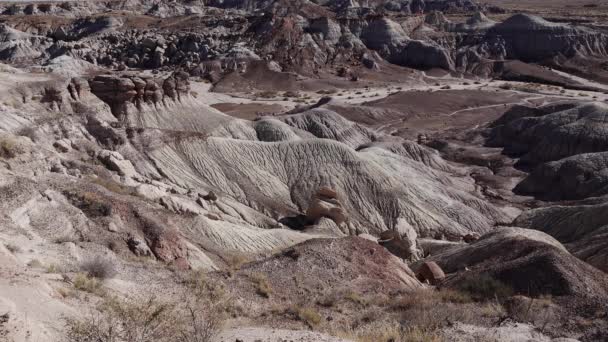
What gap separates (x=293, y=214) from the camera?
29188 millimetres

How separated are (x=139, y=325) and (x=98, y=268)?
3176 mm

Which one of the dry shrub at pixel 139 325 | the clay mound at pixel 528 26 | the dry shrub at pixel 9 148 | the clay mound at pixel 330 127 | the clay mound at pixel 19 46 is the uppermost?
the clay mound at pixel 528 26

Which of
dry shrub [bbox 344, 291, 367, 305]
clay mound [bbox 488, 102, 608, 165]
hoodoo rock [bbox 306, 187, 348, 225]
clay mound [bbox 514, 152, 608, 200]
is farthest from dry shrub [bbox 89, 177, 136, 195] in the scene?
clay mound [bbox 488, 102, 608, 165]

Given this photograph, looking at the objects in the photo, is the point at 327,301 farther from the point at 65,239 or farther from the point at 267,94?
the point at 267,94

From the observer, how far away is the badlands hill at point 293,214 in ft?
35.1

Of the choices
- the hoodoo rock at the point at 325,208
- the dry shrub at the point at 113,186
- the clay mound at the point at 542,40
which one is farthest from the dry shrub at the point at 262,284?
the clay mound at the point at 542,40

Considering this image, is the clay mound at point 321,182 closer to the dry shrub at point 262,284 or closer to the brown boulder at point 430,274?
the brown boulder at point 430,274

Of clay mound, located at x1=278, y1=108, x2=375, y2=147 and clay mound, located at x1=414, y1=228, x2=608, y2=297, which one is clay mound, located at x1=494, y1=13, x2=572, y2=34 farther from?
clay mound, located at x1=414, y1=228, x2=608, y2=297

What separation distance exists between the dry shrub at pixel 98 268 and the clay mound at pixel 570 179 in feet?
111

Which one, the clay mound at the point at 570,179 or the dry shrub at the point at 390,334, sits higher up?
the dry shrub at the point at 390,334

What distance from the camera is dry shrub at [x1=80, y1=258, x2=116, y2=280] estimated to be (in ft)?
37.2

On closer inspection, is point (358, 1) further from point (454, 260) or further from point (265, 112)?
point (454, 260)

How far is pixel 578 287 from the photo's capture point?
1252 centimetres

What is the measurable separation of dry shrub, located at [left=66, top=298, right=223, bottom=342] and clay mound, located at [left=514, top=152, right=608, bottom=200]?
34021 millimetres
